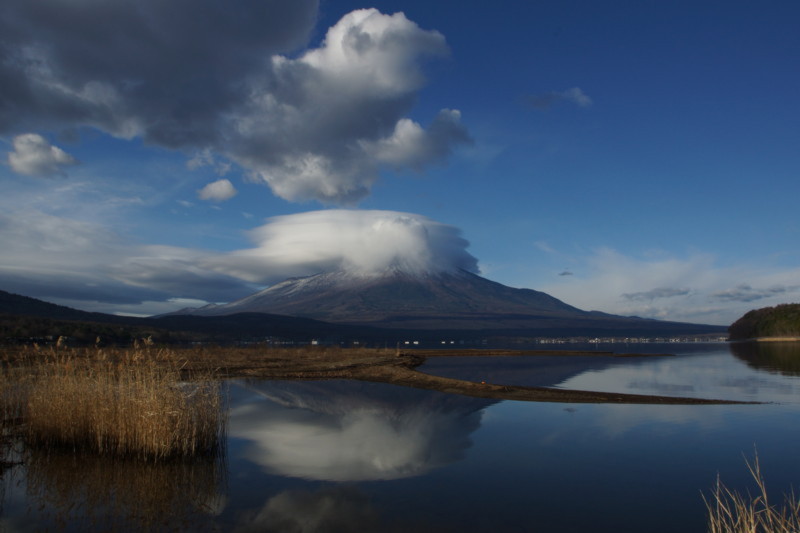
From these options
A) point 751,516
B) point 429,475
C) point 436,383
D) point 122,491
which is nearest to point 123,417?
point 122,491

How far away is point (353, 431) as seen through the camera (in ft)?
55.0

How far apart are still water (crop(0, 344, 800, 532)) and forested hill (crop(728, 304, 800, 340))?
376 ft

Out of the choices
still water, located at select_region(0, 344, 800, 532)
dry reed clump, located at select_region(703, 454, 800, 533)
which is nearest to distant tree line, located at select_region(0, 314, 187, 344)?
still water, located at select_region(0, 344, 800, 532)

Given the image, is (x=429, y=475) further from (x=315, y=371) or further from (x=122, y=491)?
(x=315, y=371)

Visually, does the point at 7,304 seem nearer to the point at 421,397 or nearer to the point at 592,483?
the point at 421,397

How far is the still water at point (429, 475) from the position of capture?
9336 mm

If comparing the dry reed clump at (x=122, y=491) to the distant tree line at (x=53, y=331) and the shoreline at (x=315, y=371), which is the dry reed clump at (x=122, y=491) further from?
the distant tree line at (x=53, y=331)

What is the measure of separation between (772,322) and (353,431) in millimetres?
136468

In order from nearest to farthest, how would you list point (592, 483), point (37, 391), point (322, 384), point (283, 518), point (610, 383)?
1. point (283, 518)
2. point (592, 483)
3. point (37, 391)
4. point (322, 384)
5. point (610, 383)

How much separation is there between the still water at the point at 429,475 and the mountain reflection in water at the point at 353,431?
0.25 feet

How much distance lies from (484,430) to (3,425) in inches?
543

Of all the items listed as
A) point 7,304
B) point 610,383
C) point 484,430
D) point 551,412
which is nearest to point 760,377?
point 610,383

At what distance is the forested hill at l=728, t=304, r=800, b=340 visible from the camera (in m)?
113

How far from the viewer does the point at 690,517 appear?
31.3 feet
